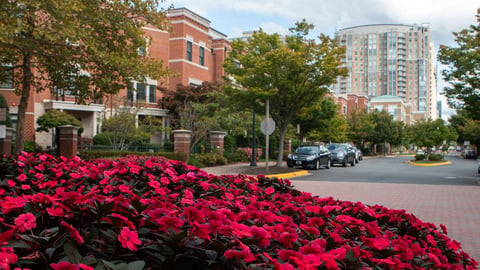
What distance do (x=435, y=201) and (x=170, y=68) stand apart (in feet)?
67.6

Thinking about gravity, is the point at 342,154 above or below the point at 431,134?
below

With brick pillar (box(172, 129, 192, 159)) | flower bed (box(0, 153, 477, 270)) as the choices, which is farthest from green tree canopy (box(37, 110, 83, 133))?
flower bed (box(0, 153, 477, 270))

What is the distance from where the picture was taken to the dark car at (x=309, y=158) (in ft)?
86.7

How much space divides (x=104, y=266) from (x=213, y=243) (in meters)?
0.52

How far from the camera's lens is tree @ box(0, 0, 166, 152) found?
12.0 metres

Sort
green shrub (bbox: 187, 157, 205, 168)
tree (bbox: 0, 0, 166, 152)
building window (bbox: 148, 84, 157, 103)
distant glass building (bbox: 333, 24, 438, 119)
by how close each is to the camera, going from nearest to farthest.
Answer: tree (bbox: 0, 0, 166, 152) → green shrub (bbox: 187, 157, 205, 168) → building window (bbox: 148, 84, 157, 103) → distant glass building (bbox: 333, 24, 438, 119)

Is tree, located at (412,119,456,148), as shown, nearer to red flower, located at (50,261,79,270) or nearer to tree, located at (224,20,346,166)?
tree, located at (224,20,346,166)

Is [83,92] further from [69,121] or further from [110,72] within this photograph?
[69,121]

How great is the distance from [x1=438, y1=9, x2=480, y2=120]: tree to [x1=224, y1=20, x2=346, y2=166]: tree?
521 cm

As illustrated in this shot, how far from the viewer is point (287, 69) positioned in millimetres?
22953

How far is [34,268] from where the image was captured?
1.90 m

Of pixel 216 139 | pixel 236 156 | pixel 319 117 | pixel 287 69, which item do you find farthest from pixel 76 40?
pixel 319 117

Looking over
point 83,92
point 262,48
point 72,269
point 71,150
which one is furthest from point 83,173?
point 262,48

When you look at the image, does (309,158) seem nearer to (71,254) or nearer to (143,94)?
(143,94)
